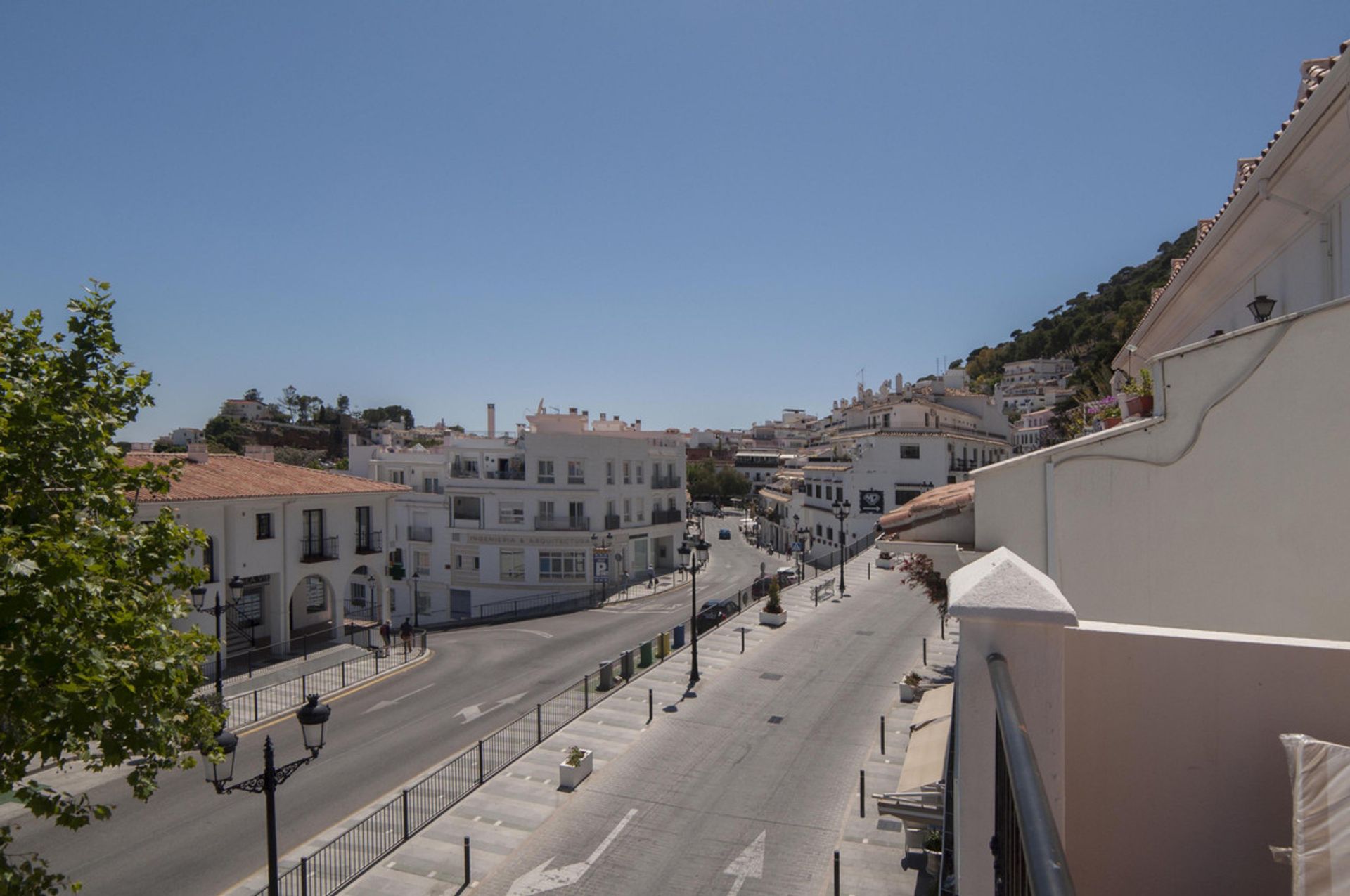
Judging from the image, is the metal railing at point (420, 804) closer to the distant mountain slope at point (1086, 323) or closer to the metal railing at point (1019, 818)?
the metal railing at point (1019, 818)

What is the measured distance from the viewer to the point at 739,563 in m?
55.7

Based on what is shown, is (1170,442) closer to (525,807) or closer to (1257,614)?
(1257,614)

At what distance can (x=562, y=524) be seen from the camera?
4566 cm

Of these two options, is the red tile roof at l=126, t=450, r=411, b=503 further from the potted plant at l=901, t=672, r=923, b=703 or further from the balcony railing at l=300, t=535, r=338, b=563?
the potted plant at l=901, t=672, r=923, b=703

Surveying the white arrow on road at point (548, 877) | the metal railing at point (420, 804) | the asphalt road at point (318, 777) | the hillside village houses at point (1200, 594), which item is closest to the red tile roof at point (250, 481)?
the asphalt road at point (318, 777)

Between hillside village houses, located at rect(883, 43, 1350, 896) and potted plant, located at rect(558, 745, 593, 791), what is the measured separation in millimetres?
9776

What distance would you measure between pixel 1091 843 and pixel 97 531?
7.82 metres

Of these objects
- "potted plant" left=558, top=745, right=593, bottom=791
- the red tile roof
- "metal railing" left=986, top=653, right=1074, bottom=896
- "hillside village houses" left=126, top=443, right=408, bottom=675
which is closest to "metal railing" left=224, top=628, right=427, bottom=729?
"hillside village houses" left=126, top=443, right=408, bottom=675

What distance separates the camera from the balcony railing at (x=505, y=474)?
46.7 m

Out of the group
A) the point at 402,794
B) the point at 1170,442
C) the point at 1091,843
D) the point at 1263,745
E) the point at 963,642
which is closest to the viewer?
the point at 963,642

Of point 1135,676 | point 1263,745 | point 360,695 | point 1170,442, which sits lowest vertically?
point 360,695

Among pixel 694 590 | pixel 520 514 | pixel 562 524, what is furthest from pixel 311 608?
pixel 694 590

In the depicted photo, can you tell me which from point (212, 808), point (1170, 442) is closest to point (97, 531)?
point (1170, 442)

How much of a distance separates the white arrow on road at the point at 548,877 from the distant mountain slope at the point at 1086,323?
225ft
